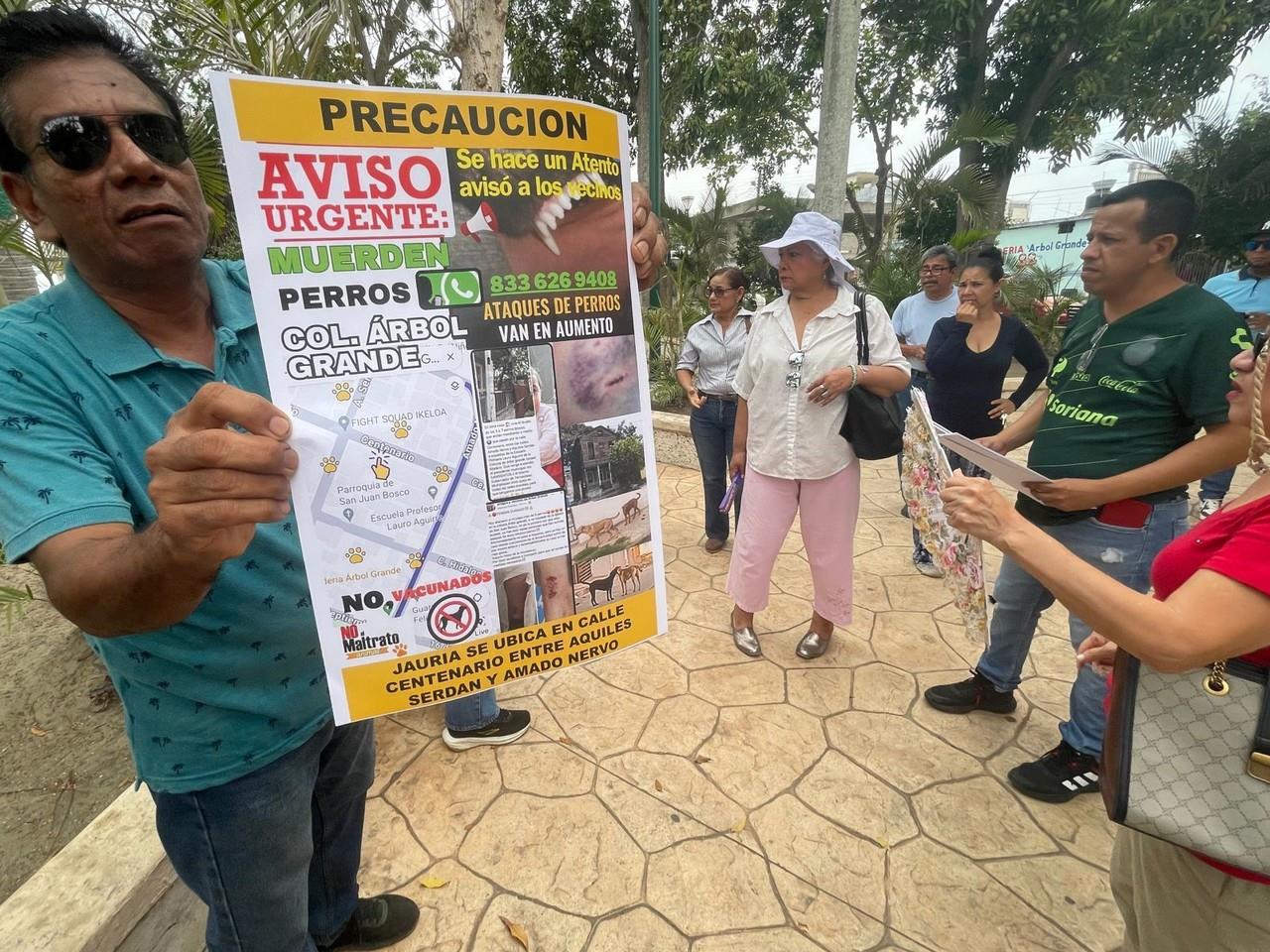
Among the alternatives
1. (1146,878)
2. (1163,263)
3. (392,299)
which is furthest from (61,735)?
(1163,263)

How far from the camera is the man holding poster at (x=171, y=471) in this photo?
0.76m

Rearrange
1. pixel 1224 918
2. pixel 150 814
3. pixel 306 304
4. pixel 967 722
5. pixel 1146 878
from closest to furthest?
pixel 306 304 < pixel 1224 918 < pixel 1146 878 < pixel 150 814 < pixel 967 722

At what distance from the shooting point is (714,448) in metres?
4.05

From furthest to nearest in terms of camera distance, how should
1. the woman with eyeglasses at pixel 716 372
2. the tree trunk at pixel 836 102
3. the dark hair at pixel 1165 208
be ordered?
the tree trunk at pixel 836 102, the woman with eyeglasses at pixel 716 372, the dark hair at pixel 1165 208

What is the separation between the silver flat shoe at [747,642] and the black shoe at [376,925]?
1812mm

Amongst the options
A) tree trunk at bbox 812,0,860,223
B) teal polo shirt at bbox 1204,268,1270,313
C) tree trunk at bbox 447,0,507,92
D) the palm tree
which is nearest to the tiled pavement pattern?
teal polo shirt at bbox 1204,268,1270,313

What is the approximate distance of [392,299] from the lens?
86cm

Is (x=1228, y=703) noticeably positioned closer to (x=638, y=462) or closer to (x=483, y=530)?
(x=638, y=462)

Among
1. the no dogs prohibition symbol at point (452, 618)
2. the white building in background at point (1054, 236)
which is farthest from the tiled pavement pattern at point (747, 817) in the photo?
the white building in background at point (1054, 236)

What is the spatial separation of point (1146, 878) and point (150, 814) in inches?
96.0

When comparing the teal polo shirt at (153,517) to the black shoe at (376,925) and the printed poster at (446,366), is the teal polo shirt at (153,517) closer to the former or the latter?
the printed poster at (446,366)

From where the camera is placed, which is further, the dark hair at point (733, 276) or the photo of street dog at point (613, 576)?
the dark hair at point (733, 276)

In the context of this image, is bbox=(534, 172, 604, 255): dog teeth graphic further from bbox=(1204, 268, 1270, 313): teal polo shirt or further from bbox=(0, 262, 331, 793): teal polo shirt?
bbox=(1204, 268, 1270, 313): teal polo shirt

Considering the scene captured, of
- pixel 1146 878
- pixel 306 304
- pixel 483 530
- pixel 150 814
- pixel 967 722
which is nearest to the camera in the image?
pixel 306 304
